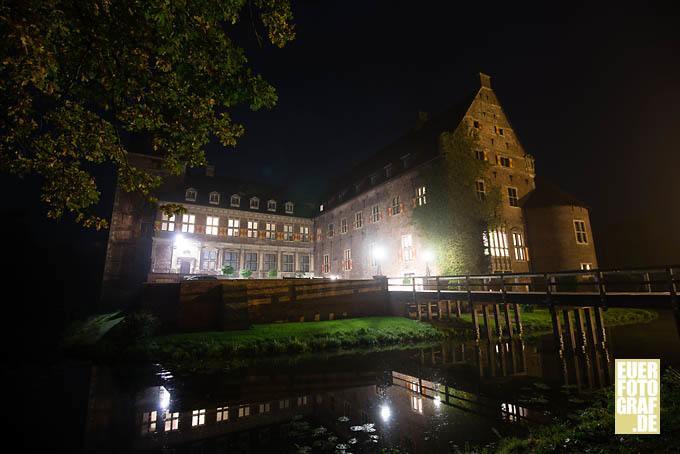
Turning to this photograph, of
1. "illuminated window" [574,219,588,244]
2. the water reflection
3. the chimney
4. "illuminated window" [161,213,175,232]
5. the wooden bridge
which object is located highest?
the chimney

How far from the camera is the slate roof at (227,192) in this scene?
31703mm

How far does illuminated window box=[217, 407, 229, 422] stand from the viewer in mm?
6994

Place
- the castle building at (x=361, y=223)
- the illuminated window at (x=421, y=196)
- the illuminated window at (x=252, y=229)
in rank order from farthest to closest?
the illuminated window at (x=252, y=229), the illuminated window at (x=421, y=196), the castle building at (x=361, y=223)

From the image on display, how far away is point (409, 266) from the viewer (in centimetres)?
2527

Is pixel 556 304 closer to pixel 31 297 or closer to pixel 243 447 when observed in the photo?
pixel 243 447

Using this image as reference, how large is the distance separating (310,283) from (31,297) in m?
34.1

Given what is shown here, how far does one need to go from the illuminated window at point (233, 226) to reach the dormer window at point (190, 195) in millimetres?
4093

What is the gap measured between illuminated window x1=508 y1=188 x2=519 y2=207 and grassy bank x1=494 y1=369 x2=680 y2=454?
20.1 m

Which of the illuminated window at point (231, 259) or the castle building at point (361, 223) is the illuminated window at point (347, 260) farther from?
the illuminated window at point (231, 259)

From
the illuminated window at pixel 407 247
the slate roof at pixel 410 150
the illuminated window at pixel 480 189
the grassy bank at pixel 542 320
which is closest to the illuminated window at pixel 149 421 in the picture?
the grassy bank at pixel 542 320

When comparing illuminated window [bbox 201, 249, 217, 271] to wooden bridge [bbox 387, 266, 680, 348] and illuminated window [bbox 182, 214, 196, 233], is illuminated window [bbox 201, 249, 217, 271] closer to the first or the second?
illuminated window [bbox 182, 214, 196, 233]

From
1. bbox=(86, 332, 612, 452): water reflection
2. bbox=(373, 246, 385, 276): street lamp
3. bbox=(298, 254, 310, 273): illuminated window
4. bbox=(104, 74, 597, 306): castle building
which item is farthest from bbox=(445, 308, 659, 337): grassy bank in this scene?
bbox=(298, 254, 310, 273): illuminated window

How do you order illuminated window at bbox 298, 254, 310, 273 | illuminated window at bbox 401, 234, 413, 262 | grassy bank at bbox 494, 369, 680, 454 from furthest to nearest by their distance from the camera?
illuminated window at bbox 298, 254, 310, 273
illuminated window at bbox 401, 234, 413, 262
grassy bank at bbox 494, 369, 680, 454

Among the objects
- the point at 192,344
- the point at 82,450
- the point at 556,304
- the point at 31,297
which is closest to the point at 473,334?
the point at 556,304
